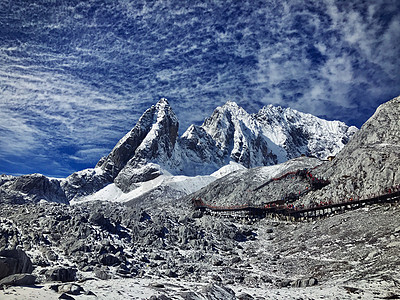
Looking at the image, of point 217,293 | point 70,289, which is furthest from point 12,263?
point 217,293

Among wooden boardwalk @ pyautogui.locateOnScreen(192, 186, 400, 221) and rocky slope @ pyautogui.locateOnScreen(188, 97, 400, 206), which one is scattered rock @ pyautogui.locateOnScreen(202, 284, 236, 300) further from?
rocky slope @ pyautogui.locateOnScreen(188, 97, 400, 206)

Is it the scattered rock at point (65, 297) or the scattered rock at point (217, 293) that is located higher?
the scattered rock at point (65, 297)

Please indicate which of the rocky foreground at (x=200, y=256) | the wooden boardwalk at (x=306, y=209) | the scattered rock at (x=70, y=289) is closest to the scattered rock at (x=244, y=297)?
the rocky foreground at (x=200, y=256)

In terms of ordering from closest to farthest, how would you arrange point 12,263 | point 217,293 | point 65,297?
point 65,297 < point 12,263 < point 217,293

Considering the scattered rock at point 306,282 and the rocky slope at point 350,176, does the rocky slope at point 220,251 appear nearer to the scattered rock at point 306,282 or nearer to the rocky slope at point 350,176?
A: the scattered rock at point 306,282

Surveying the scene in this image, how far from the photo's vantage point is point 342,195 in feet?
194

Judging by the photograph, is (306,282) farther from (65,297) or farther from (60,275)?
(60,275)

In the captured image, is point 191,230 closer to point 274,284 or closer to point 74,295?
point 274,284

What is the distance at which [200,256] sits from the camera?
129 feet

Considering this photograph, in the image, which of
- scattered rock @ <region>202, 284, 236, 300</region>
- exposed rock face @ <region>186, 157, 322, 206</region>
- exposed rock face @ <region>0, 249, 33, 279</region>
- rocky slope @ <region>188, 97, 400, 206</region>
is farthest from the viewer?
exposed rock face @ <region>186, 157, 322, 206</region>

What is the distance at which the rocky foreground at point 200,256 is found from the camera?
20516 mm

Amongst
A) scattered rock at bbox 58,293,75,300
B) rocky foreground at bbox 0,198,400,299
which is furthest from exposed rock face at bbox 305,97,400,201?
scattered rock at bbox 58,293,75,300

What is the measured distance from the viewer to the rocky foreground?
67.3 feet

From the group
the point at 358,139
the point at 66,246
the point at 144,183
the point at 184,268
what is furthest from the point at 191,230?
the point at 144,183
